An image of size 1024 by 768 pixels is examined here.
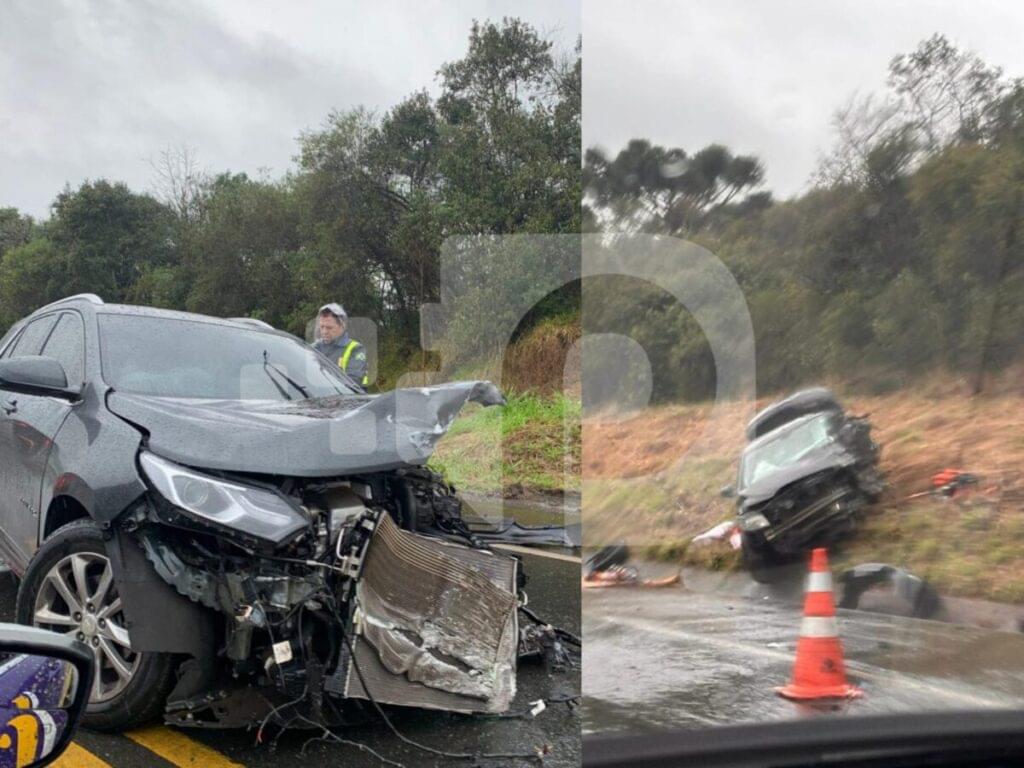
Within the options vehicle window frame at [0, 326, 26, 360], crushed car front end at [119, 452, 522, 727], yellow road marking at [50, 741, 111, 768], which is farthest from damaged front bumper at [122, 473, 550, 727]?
vehicle window frame at [0, 326, 26, 360]

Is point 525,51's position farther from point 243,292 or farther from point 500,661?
point 243,292

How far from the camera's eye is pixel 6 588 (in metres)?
4.89

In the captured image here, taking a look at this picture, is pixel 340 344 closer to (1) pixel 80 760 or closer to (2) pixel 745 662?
Result: (1) pixel 80 760

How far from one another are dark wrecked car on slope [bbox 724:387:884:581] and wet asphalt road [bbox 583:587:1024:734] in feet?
0.40

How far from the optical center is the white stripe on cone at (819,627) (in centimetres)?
171

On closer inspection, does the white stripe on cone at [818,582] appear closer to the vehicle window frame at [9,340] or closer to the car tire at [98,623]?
the car tire at [98,623]

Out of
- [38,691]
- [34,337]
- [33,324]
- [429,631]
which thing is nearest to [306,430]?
[429,631]

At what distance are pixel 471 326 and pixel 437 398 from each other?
778mm

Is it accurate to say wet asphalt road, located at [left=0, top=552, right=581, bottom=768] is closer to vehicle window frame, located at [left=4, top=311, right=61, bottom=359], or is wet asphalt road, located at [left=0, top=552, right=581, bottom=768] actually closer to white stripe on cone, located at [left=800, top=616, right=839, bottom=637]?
white stripe on cone, located at [left=800, top=616, right=839, bottom=637]

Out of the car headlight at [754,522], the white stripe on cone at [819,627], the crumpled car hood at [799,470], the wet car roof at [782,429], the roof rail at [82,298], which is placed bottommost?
the white stripe on cone at [819,627]

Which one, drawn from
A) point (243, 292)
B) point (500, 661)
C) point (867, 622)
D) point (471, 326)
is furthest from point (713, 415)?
point (243, 292)

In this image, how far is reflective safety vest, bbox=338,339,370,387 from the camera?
4.19m

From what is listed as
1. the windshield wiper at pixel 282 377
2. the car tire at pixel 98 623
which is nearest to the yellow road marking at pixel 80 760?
the car tire at pixel 98 623

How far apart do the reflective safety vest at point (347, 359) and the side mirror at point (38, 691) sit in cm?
276
